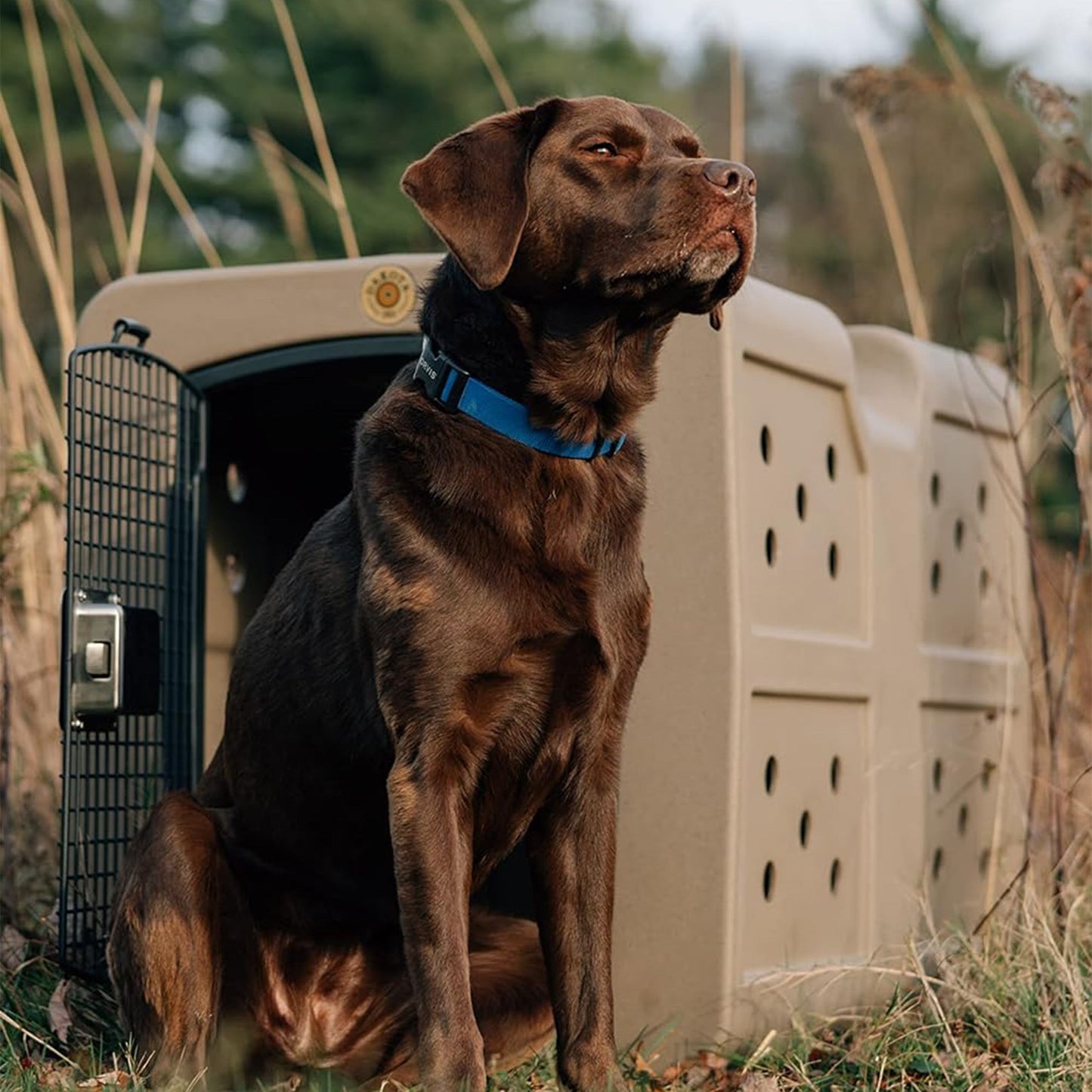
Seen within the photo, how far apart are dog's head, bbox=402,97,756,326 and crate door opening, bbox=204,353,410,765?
3.50ft

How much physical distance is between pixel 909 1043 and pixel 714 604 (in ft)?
2.65

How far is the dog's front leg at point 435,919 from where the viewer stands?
255cm

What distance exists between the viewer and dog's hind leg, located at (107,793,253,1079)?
2.90 metres

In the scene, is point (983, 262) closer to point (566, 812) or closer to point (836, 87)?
point (836, 87)

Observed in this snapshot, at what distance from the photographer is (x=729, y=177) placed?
103 inches

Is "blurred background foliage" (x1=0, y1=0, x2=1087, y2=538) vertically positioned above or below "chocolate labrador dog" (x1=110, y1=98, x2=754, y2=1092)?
above

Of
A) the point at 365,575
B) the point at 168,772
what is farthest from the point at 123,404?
the point at 365,575

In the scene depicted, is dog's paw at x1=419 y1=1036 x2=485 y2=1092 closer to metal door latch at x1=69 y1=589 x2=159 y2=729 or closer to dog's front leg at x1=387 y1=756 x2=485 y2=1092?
dog's front leg at x1=387 y1=756 x2=485 y2=1092

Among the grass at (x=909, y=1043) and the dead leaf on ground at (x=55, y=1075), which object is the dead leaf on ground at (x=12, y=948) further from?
the dead leaf on ground at (x=55, y=1075)

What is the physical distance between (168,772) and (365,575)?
1.19 metres

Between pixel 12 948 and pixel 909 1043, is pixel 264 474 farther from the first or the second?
pixel 909 1043

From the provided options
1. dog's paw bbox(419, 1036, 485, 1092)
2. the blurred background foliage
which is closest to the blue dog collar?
dog's paw bbox(419, 1036, 485, 1092)

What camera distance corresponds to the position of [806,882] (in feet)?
11.3

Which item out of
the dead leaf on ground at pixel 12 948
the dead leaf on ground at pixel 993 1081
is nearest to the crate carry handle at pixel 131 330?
the dead leaf on ground at pixel 12 948
